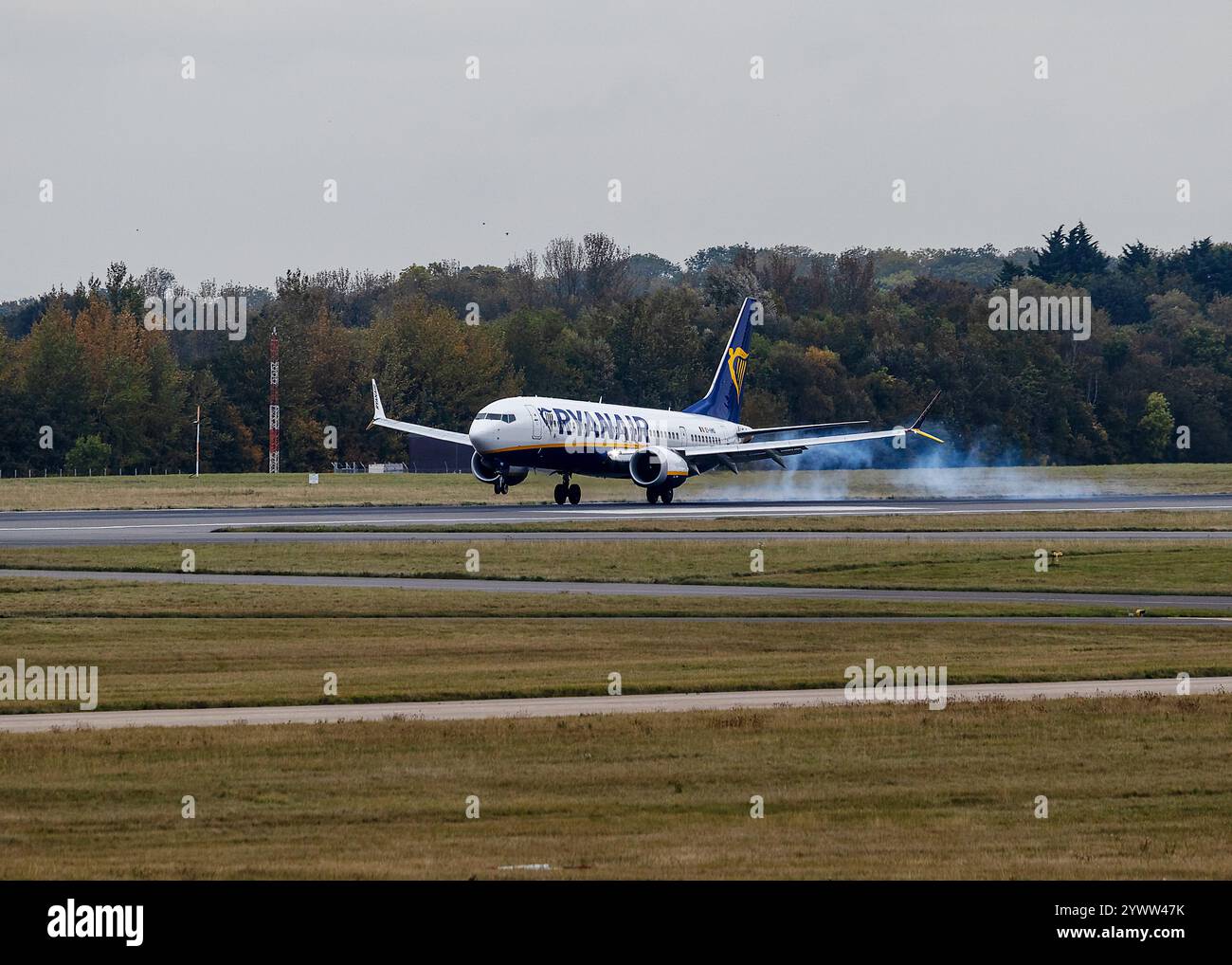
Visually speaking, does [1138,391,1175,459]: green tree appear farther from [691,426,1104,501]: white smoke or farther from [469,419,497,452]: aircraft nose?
[469,419,497,452]: aircraft nose

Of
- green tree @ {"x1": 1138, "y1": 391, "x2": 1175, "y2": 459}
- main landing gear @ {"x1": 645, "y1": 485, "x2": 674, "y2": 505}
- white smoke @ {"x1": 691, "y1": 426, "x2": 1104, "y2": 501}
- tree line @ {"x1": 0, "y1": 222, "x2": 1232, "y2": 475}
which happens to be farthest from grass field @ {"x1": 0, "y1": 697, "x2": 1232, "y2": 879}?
green tree @ {"x1": 1138, "y1": 391, "x2": 1175, "y2": 459}

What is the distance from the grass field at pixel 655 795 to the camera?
18.6 metres

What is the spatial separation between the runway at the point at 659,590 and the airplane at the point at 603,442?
25.4 m

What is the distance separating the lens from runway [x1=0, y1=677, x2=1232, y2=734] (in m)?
27.5

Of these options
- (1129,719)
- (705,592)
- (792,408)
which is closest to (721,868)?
(1129,719)

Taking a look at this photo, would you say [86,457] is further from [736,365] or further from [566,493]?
[566,493]

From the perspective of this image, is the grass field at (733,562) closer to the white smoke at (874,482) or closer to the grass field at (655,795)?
the grass field at (655,795)

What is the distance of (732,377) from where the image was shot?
329 feet

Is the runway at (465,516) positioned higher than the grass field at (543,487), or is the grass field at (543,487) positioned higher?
the grass field at (543,487)

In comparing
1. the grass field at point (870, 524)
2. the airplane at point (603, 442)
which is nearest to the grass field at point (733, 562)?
the grass field at point (870, 524)

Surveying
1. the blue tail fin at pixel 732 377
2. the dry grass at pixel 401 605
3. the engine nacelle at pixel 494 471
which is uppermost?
the blue tail fin at pixel 732 377

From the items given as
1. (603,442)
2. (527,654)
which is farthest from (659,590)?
(603,442)

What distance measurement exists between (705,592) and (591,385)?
111 m

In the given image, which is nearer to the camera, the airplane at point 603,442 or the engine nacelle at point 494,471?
the airplane at point 603,442
